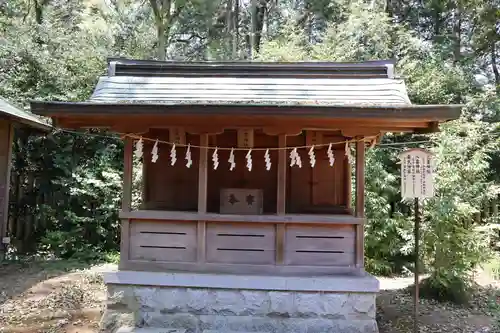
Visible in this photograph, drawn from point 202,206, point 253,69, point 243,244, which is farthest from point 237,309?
point 253,69

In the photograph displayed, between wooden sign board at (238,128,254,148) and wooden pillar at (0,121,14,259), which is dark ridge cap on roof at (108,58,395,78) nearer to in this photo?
wooden sign board at (238,128,254,148)

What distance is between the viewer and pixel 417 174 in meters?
5.22

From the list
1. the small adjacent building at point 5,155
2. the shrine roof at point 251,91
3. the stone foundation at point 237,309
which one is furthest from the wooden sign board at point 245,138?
the small adjacent building at point 5,155

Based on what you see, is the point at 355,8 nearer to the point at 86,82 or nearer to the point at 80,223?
the point at 86,82

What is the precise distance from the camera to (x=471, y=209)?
22.7ft

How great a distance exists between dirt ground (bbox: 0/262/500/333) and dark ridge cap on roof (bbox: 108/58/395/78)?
353 centimetres

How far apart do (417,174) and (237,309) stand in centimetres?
279

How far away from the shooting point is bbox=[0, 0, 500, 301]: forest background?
7184mm

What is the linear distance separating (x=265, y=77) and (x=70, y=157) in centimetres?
568

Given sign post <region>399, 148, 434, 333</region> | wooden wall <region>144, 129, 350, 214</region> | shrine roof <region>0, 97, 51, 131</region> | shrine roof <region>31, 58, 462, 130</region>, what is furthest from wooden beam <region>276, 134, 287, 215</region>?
shrine roof <region>0, 97, 51, 131</region>

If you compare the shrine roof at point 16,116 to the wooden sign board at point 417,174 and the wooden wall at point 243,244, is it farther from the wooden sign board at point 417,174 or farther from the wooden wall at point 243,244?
the wooden sign board at point 417,174

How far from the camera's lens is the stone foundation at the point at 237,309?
5137mm

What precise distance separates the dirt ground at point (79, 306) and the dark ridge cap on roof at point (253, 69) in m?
3.53

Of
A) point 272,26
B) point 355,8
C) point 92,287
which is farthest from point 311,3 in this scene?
point 92,287
